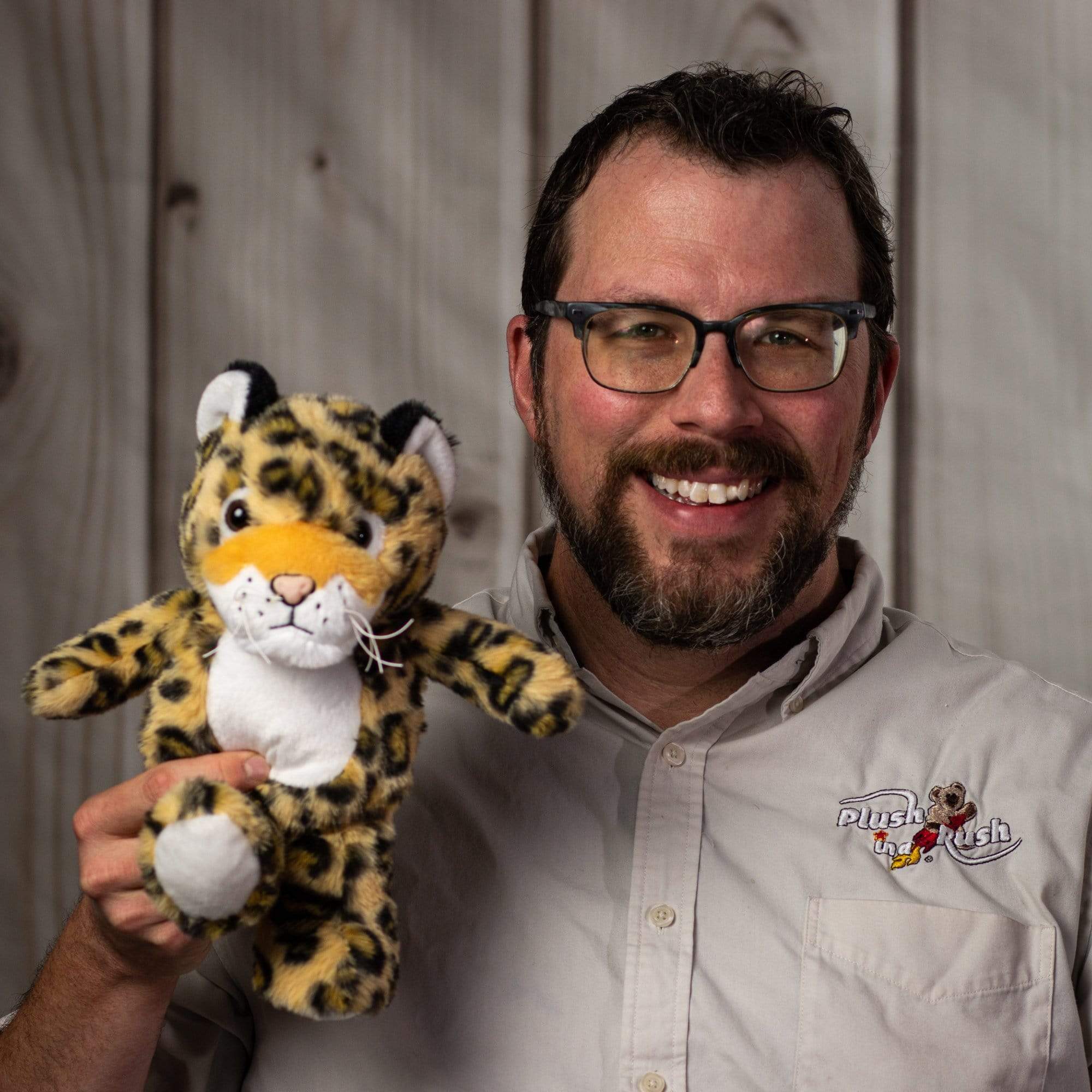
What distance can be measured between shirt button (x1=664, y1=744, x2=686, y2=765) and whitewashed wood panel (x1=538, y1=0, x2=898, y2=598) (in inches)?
31.0

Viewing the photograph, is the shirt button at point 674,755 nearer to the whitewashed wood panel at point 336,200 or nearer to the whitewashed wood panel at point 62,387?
the whitewashed wood panel at point 336,200

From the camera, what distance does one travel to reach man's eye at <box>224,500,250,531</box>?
85 cm

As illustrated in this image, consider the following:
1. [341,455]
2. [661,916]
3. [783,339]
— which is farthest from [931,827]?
[341,455]

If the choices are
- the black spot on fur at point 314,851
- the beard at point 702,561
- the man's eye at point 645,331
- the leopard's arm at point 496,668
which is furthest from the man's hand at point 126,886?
the man's eye at point 645,331

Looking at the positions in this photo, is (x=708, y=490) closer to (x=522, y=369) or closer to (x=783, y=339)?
(x=783, y=339)

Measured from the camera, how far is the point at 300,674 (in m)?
0.86

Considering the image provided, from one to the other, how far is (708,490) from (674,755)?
259 millimetres

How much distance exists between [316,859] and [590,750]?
1.47ft

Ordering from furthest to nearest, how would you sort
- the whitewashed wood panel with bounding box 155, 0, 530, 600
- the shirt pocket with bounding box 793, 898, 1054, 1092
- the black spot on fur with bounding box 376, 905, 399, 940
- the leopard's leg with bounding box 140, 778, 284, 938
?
the whitewashed wood panel with bounding box 155, 0, 530, 600
the shirt pocket with bounding box 793, 898, 1054, 1092
the black spot on fur with bounding box 376, 905, 399, 940
the leopard's leg with bounding box 140, 778, 284, 938

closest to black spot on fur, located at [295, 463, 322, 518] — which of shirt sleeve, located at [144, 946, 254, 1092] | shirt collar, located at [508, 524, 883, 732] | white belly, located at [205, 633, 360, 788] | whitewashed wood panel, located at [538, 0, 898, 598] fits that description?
white belly, located at [205, 633, 360, 788]

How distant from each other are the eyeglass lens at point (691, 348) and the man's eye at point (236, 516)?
1.75 feet

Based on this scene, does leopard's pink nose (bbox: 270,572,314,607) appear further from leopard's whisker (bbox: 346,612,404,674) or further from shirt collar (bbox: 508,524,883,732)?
shirt collar (bbox: 508,524,883,732)

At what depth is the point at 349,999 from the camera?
2.81 feet

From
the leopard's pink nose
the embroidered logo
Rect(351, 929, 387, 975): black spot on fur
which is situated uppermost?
the leopard's pink nose
